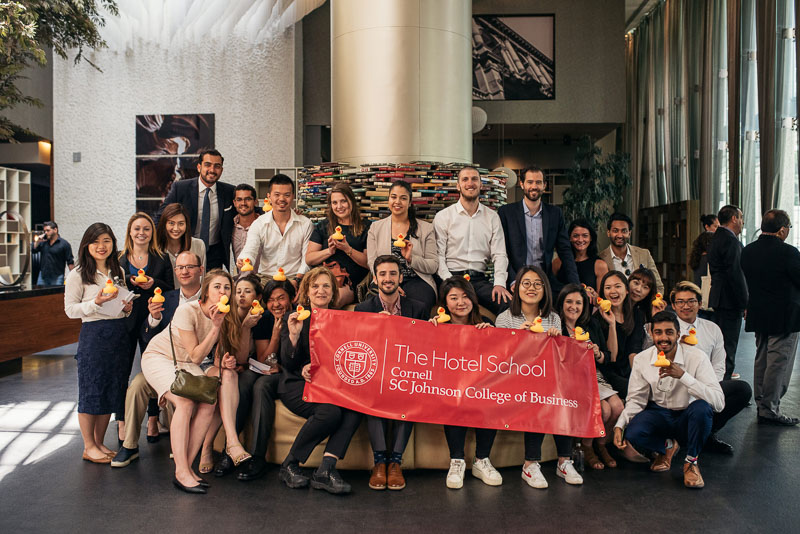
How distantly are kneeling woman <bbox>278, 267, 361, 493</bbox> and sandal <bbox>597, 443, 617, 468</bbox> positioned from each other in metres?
1.58

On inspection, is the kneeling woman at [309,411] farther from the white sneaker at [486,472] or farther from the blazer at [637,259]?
the blazer at [637,259]

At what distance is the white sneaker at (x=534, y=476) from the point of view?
3736mm

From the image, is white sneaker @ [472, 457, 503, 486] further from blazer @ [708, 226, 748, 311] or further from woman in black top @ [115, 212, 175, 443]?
blazer @ [708, 226, 748, 311]

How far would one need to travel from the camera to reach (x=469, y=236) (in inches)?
198

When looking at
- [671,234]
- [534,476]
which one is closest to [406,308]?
[534,476]

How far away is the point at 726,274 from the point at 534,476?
3.21m

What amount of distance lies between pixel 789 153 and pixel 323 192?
18.9ft

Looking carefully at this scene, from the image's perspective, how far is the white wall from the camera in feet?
40.5

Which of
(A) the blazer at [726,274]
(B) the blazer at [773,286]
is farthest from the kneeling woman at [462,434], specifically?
(A) the blazer at [726,274]

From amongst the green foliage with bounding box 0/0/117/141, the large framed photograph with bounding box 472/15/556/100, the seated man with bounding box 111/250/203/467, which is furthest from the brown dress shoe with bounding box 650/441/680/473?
the large framed photograph with bounding box 472/15/556/100

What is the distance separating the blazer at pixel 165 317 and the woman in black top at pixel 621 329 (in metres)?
2.89

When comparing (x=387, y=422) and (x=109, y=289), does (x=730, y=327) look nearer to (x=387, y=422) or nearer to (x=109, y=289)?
(x=387, y=422)

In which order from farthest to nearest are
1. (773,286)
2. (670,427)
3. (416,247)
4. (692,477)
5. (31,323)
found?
(31,323) → (773,286) → (416,247) → (670,427) → (692,477)

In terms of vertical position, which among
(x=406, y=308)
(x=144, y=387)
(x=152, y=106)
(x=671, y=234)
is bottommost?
(x=144, y=387)
